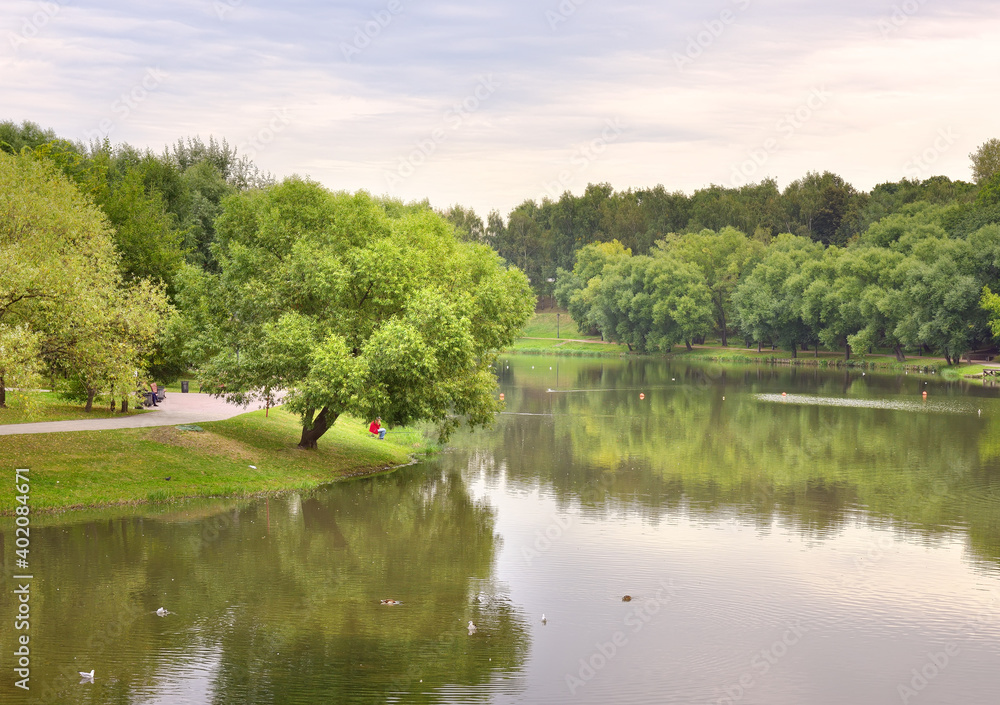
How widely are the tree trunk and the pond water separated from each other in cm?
433

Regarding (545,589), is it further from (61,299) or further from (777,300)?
(777,300)

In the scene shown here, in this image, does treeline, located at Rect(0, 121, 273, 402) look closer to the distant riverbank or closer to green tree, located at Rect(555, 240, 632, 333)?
the distant riverbank

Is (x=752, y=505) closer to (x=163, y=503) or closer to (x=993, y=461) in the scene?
(x=993, y=461)

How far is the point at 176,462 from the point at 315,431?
7676mm

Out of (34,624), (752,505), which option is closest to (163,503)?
(34,624)

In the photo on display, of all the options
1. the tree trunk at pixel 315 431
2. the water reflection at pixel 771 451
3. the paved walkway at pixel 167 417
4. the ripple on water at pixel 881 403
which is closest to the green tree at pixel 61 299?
the paved walkway at pixel 167 417

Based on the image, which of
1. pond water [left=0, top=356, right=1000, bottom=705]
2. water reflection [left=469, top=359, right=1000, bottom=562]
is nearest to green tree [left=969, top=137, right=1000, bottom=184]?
water reflection [left=469, top=359, right=1000, bottom=562]

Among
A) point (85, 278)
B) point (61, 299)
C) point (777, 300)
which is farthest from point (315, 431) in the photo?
point (777, 300)

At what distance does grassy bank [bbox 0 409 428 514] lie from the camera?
116ft

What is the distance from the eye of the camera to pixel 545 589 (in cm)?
2822

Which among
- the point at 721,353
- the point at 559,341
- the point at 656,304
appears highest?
A: the point at 656,304

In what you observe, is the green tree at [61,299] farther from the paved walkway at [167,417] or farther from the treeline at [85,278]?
the paved walkway at [167,417]

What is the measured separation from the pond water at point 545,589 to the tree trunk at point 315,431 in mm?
4330

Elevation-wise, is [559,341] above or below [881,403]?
above
